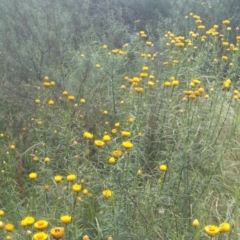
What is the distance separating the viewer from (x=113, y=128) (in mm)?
3896

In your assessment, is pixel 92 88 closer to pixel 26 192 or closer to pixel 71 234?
pixel 26 192

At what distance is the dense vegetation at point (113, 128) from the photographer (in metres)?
2.65

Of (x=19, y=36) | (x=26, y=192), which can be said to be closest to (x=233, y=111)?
(x=26, y=192)

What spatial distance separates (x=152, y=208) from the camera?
269 cm

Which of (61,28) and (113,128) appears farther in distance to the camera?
(61,28)

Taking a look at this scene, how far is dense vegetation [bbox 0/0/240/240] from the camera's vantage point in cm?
265

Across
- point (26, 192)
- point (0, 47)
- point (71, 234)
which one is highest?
point (0, 47)

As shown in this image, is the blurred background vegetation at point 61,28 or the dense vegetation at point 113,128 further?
the blurred background vegetation at point 61,28

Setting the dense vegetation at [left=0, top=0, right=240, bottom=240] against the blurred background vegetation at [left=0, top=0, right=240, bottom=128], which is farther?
the blurred background vegetation at [left=0, top=0, right=240, bottom=128]

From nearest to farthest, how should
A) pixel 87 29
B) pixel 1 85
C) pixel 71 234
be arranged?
pixel 71 234
pixel 1 85
pixel 87 29

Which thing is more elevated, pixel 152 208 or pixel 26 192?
pixel 152 208

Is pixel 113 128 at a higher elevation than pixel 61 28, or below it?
below

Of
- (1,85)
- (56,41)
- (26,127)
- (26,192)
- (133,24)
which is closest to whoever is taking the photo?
(26,192)

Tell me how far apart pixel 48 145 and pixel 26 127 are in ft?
1.38
